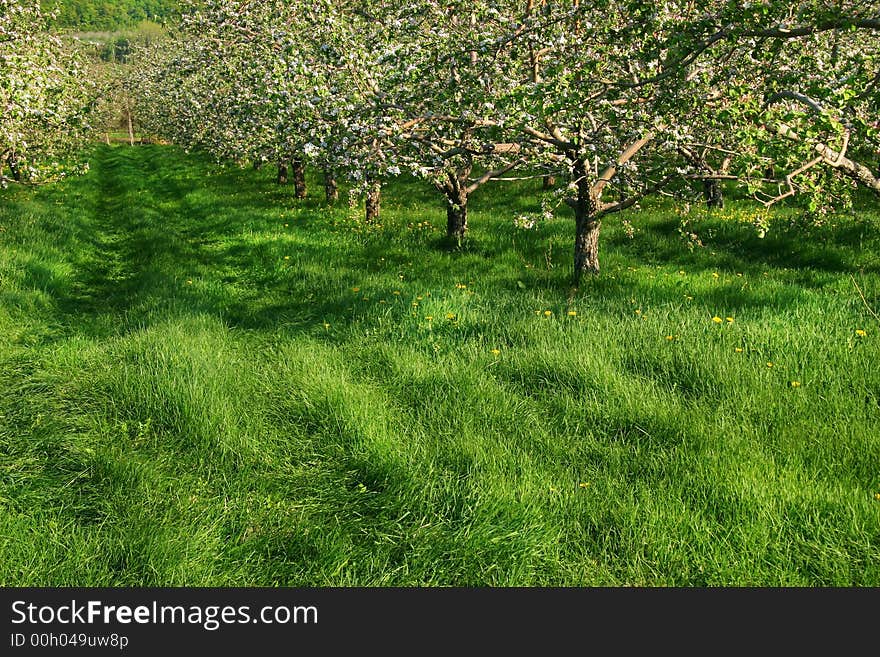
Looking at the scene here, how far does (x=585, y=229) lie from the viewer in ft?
33.4

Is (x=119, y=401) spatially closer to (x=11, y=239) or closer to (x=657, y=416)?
(x=657, y=416)

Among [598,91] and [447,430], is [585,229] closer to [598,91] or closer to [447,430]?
[598,91]

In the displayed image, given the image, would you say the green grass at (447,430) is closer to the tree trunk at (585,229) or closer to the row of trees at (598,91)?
the tree trunk at (585,229)

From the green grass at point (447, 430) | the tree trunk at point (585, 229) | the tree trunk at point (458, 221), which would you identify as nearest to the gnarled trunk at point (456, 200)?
the tree trunk at point (458, 221)

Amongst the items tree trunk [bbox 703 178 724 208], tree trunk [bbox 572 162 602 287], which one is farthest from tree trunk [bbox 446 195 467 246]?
tree trunk [bbox 703 178 724 208]

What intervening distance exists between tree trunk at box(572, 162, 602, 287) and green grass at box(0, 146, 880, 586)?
0.46m

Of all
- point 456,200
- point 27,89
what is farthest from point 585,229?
point 27,89

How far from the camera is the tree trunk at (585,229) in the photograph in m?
9.88

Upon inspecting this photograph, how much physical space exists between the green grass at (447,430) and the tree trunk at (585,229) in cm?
46

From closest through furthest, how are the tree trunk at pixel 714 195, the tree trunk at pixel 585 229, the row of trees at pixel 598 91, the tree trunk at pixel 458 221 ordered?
1. the row of trees at pixel 598 91
2. the tree trunk at pixel 585 229
3. the tree trunk at pixel 458 221
4. the tree trunk at pixel 714 195

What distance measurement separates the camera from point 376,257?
12.8 m

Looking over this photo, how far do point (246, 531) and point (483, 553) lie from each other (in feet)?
5.84

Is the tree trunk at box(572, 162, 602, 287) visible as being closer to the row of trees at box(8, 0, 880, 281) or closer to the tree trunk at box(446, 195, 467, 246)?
the row of trees at box(8, 0, 880, 281)

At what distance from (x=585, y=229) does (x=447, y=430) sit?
597 cm
